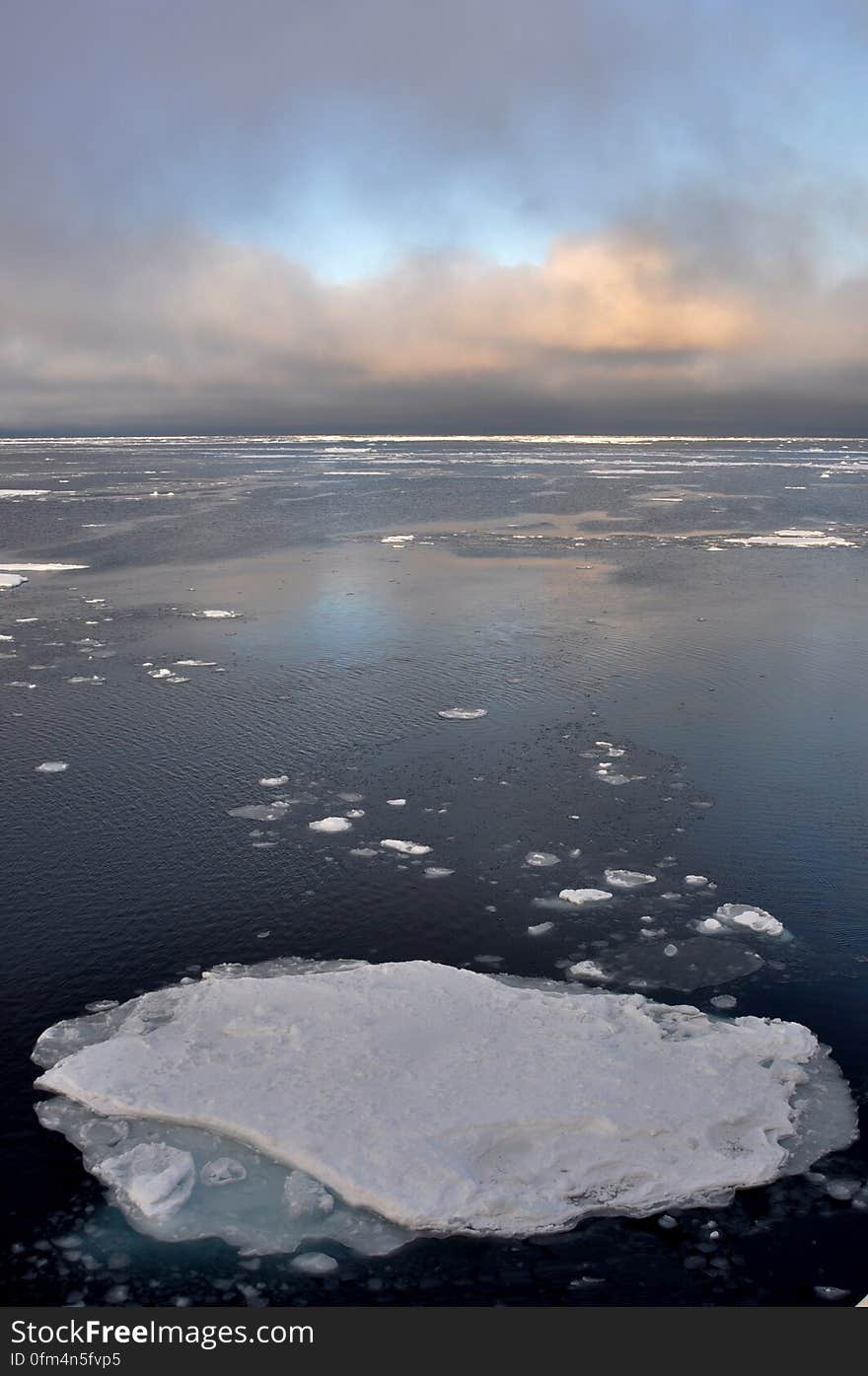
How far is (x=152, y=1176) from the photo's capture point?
6.04 m

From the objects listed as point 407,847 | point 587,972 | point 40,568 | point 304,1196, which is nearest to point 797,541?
point 40,568

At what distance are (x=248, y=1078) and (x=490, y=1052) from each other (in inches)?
66.8

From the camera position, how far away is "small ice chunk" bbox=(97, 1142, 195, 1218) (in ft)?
Result: 19.3

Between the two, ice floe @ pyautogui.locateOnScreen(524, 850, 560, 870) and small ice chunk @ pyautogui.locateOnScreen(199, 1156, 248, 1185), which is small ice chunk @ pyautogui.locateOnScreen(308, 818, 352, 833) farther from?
small ice chunk @ pyautogui.locateOnScreen(199, 1156, 248, 1185)

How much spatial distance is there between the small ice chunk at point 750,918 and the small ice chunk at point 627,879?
787 mm

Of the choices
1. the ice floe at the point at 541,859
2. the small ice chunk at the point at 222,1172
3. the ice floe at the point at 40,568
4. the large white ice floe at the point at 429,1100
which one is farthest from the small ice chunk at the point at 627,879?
the ice floe at the point at 40,568

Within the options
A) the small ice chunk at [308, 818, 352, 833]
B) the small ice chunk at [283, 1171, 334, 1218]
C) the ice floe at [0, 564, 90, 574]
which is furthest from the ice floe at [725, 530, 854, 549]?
the small ice chunk at [283, 1171, 334, 1218]

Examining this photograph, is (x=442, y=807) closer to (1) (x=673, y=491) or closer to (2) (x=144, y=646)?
(2) (x=144, y=646)

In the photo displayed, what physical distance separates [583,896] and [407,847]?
6.26ft

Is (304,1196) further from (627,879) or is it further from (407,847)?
(627,879)

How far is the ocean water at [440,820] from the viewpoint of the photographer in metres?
5.59

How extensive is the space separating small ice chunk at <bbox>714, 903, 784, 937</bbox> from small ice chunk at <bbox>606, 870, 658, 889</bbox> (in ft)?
2.58
